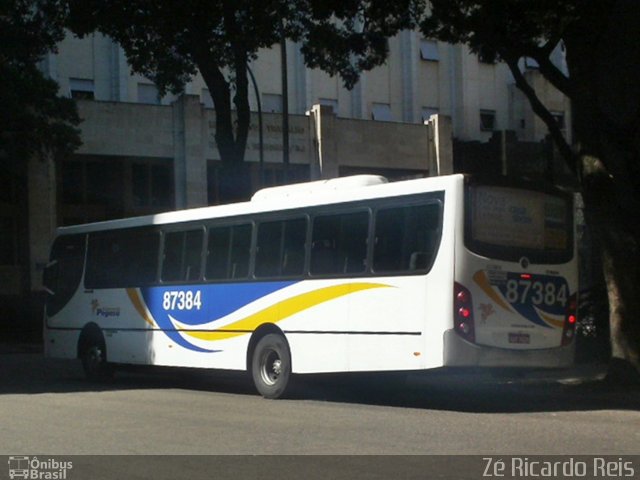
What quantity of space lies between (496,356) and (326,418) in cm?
234

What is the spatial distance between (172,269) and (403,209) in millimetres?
5648

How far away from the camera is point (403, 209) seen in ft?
51.4

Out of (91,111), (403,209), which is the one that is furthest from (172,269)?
(91,111)

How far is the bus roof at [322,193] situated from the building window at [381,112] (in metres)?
33.8

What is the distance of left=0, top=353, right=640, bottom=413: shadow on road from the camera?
54.2ft

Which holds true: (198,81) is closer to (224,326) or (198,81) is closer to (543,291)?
(224,326)

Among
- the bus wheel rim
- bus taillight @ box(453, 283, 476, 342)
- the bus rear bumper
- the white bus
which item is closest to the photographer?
the bus rear bumper

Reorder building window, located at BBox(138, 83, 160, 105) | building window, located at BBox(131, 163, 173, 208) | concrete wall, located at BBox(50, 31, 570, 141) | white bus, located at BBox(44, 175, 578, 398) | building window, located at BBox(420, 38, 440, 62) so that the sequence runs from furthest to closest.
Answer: building window, located at BBox(420, 38, 440, 62)
concrete wall, located at BBox(50, 31, 570, 141)
building window, located at BBox(138, 83, 160, 105)
building window, located at BBox(131, 163, 173, 208)
white bus, located at BBox(44, 175, 578, 398)

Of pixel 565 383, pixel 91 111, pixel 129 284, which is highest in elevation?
pixel 91 111

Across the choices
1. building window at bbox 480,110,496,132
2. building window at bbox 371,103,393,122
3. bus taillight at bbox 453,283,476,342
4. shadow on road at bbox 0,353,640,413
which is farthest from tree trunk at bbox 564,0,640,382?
building window at bbox 480,110,496,132

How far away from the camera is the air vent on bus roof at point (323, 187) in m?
17.0

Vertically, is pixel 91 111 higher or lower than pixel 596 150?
higher
